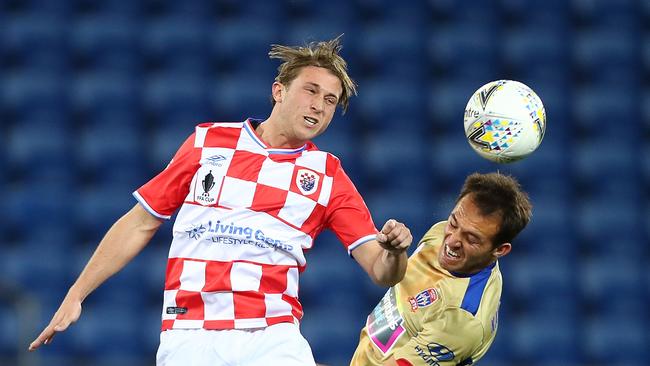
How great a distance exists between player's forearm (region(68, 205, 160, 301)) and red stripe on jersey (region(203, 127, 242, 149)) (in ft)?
0.97

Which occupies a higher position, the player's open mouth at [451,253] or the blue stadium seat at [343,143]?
the player's open mouth at [451,253]

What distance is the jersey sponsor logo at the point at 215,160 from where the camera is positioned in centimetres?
324

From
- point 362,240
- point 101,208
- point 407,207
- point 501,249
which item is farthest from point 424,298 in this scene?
point 101,208

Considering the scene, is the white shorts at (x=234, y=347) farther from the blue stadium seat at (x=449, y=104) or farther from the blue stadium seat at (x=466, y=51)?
the blue stadium seat at (x=466, y=51)

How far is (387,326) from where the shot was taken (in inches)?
143

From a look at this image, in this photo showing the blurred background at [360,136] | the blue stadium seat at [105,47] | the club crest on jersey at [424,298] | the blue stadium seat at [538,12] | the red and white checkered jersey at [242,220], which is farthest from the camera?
the blue stadium seat at [538,12]

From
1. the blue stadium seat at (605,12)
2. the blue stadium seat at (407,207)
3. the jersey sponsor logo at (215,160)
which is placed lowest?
the blue stadium seat at (407,207)

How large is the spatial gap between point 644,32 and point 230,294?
4.56 metres

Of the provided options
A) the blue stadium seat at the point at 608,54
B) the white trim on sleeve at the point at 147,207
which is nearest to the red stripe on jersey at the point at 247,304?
the white trim on sleeve at the point at 147,207

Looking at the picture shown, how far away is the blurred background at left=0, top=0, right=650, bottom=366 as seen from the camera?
6223 mm

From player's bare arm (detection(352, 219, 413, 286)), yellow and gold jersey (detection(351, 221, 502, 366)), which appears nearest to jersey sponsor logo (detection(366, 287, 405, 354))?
yellow and gold jersey (detection(351, 221, 502, 366))

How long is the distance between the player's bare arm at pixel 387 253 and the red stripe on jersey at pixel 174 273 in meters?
0.50

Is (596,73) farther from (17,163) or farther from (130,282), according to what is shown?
(17,163)

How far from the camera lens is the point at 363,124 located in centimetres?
666
